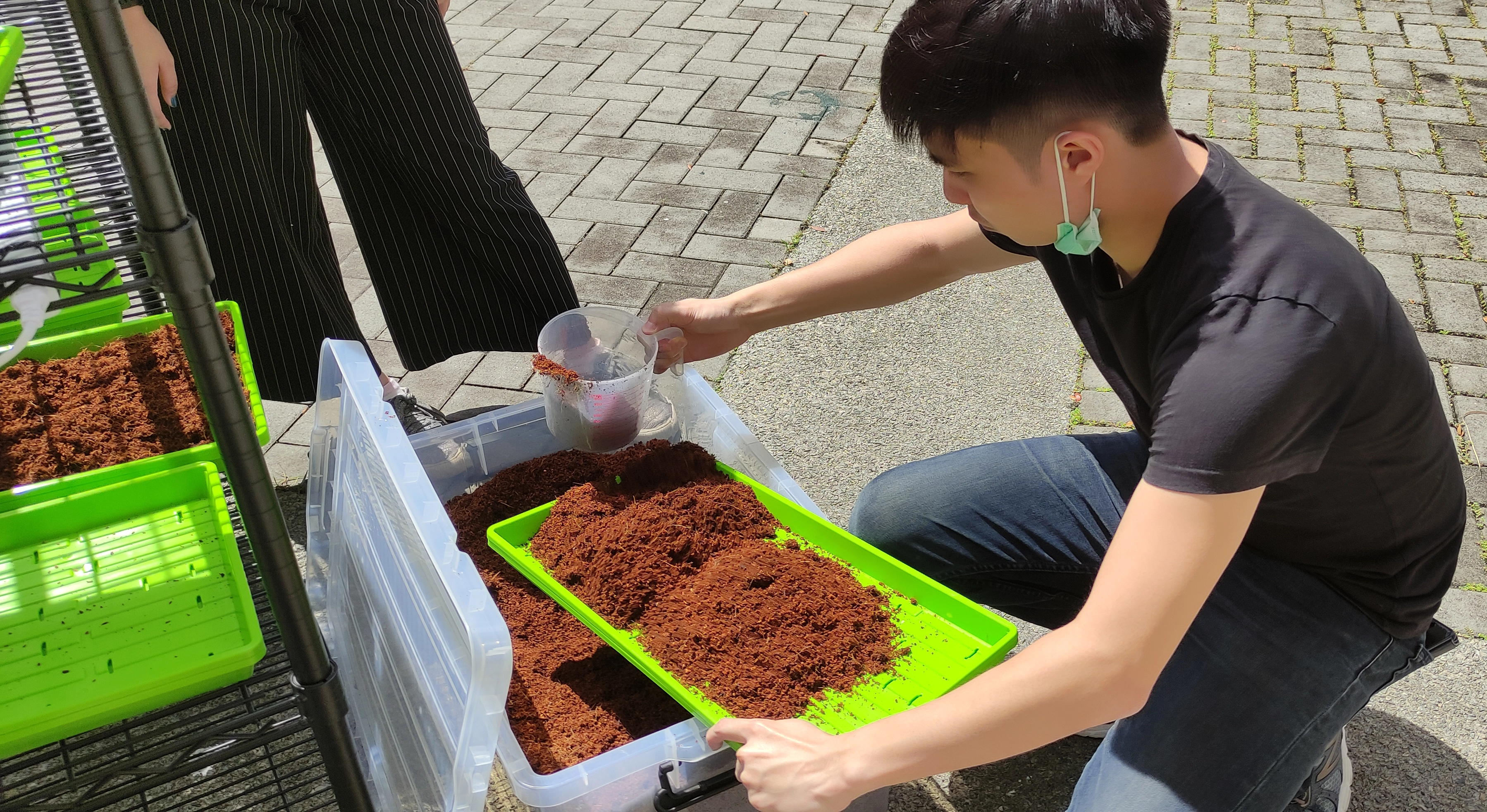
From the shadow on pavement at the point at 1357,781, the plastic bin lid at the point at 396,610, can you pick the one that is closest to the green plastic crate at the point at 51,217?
the plastic bin lid at the point at 396,610

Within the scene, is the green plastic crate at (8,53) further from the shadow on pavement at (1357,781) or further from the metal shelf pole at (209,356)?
the shadow on pavement at (1357,781)

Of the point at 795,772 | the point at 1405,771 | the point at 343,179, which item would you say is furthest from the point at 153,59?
the point at 1405,771

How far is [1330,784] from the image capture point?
1.72 metres

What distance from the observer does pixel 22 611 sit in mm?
1397

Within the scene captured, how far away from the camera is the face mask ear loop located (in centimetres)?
131

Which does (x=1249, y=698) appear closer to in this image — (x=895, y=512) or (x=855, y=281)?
(x=895, y=512)

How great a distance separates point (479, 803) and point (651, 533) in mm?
487

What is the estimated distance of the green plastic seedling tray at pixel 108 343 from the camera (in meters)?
1.54

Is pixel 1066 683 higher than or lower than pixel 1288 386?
lower

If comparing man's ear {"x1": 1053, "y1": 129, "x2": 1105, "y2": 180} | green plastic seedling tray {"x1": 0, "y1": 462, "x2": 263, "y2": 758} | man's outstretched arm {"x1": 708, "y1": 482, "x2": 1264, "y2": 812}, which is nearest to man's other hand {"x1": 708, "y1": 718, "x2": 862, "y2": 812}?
man's outstretched arm {"x1": 708, "y1": 482, "x2": 1264, "y2": 812}

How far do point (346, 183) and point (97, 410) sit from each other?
3.04 ft

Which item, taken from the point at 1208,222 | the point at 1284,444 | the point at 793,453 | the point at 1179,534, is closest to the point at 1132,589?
the point at 1179,534

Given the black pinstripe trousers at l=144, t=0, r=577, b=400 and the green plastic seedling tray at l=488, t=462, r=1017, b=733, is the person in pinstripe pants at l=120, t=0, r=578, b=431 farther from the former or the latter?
the green plastic seedling tray at l=488, t=462, r=1017, b=733

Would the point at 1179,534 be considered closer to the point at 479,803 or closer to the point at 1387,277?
the point at 479,803
